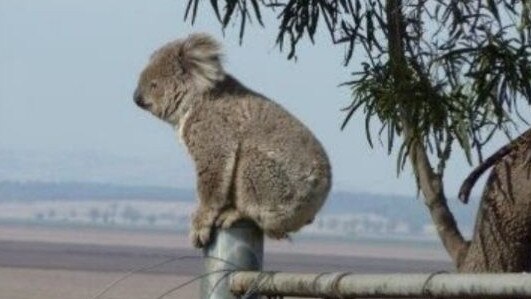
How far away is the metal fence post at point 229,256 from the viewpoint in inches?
204

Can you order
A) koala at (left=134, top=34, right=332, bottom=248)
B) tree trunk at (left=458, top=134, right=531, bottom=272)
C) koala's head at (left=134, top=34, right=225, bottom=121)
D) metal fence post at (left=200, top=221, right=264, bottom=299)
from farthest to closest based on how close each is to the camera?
1. tree trunk at (left=458, top=134, right=531, bottom=272)
2. koala's head at (left=134, top=34, right=225, bottom=121)
3. koala at (left=134, top=34, right=332, bottom=248)
4. metal fence post at (left=200, top=221, right=264, bottom=299)

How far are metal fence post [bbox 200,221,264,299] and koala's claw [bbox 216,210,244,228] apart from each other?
13 millimetres

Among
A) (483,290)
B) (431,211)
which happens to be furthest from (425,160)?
(483,290)

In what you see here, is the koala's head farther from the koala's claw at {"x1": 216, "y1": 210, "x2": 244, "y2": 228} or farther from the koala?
the koala's claw at {"x1": 216, "y1": 210, "x2": 244, "y2": 228}

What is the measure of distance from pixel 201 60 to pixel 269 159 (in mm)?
603

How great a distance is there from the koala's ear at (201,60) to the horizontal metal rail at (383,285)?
2.34 feet

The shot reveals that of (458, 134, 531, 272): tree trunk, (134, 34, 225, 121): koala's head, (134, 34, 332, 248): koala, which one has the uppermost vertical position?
(134, 34, 225, 121): koala's head

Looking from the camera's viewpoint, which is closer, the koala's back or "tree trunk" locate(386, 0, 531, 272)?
the koala's back

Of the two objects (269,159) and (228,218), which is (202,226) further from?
(269,159)

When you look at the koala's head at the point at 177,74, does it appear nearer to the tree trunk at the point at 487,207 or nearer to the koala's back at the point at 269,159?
the koala's back at the point at 269,159

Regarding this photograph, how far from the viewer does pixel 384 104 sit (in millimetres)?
6414

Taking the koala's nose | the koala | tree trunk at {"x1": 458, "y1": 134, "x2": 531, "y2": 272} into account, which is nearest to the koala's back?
the koala

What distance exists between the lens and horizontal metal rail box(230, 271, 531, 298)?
179 inches

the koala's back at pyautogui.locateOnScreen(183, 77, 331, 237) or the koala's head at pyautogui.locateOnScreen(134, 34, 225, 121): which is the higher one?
the koala's head at pyautogui.locateOnScreen(134, 34, 225, 121)
